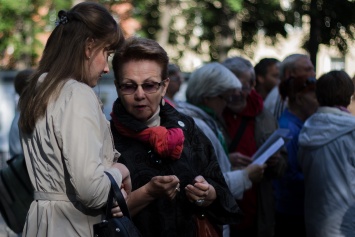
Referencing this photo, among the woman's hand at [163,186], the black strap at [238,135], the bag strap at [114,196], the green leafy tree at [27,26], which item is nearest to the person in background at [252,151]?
the black strap at [238,135]

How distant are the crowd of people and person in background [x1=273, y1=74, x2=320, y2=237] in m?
0.59

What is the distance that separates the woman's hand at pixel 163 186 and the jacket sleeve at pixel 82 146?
46 centimetres

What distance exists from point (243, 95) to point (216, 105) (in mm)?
839

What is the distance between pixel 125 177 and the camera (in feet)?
13.1

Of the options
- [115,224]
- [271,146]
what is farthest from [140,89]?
[271,146]

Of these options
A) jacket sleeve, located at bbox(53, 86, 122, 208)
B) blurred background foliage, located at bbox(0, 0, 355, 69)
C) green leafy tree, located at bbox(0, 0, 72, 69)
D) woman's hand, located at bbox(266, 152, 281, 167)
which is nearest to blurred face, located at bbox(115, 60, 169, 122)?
jacket sleeve, located at bbox(53, 86, 122, 208)

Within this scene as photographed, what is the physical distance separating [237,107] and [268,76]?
2415 mm

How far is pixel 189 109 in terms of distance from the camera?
617cm

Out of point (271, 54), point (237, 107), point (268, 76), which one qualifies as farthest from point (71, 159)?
point (271, 54)

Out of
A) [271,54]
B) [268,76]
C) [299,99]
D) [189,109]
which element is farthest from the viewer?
[271,54]

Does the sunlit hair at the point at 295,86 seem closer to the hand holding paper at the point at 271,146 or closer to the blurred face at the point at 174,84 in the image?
the hand holding paper at the point at 271,146

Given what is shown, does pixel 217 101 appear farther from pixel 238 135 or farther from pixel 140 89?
pixel 140 89

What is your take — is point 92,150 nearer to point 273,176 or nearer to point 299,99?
point 273,176

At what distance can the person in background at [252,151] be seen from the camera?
23.1ft
